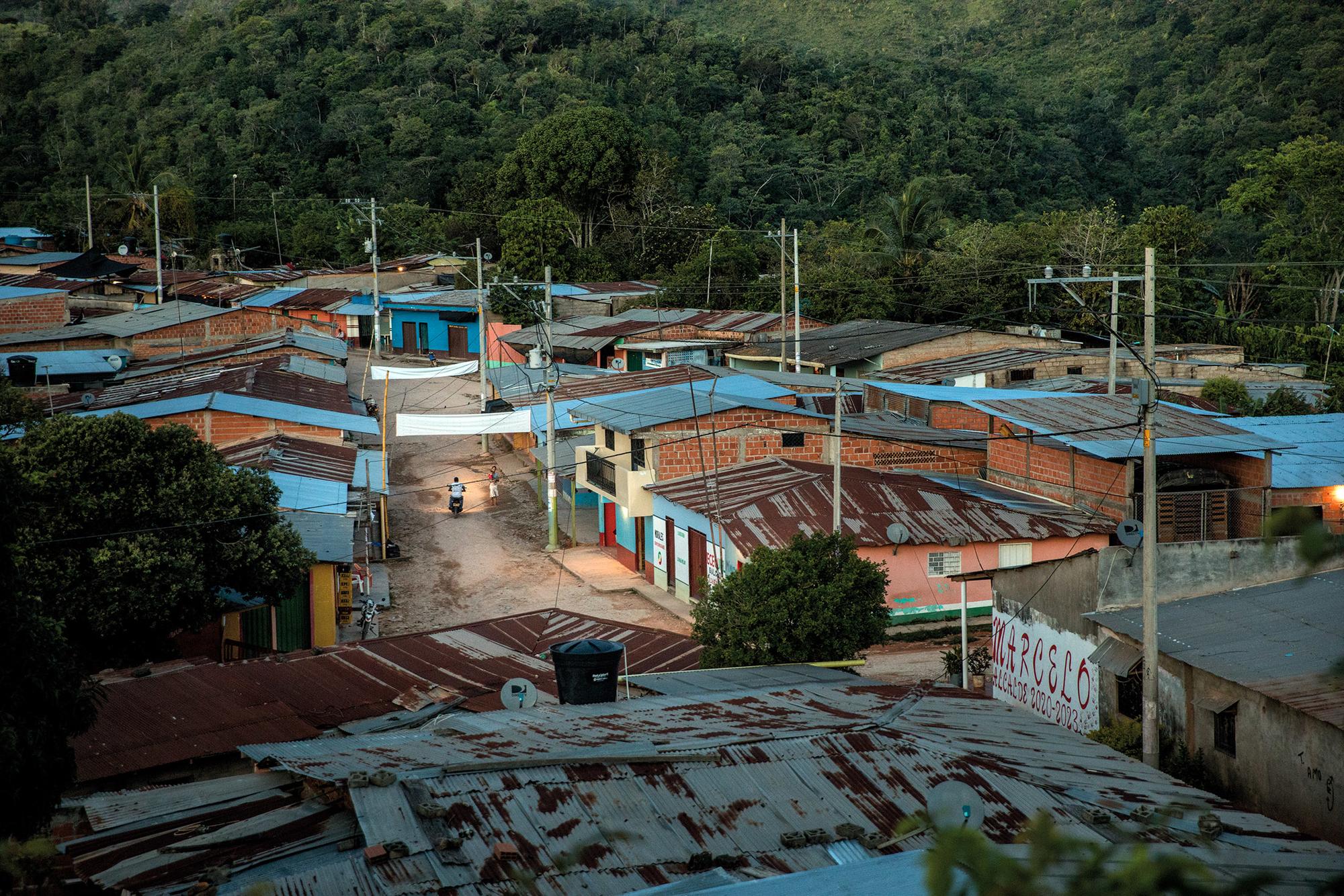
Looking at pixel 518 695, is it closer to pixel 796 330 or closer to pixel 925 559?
pixel 925 559

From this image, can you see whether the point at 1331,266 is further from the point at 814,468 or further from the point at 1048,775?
the point at 1048,775

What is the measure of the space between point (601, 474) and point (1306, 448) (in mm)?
12266

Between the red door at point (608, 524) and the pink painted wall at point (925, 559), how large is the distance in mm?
7295

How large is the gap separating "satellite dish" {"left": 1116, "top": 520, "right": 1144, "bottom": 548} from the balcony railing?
11.1 metres

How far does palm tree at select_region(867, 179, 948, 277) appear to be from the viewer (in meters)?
43.3

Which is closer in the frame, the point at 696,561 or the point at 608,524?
the point at 696,561

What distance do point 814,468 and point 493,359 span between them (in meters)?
24.5

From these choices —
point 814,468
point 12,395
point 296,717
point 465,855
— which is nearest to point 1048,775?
point 465,855

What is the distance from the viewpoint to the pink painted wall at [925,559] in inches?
762

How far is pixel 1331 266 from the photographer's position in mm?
43312

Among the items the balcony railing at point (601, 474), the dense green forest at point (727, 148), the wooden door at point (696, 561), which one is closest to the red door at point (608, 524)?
the balcony railing at point (601, 474)

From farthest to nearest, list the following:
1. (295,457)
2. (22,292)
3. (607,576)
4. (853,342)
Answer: (22,292)
(853,342)
(607,576)
(295,457)

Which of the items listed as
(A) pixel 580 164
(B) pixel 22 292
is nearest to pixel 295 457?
(B) pixel 22 292

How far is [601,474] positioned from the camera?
24.1 m
